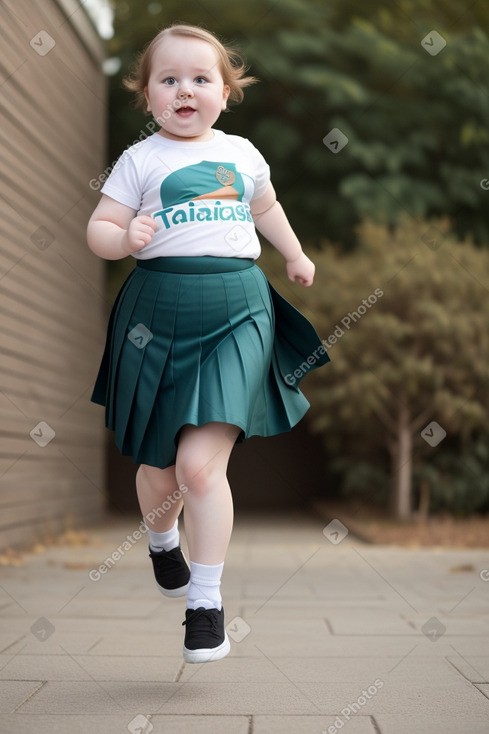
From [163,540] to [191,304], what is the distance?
2.45 feet

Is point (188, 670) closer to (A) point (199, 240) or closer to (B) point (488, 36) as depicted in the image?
(A) point (199, 240)

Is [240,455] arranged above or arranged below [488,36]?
below

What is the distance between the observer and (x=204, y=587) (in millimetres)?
2537

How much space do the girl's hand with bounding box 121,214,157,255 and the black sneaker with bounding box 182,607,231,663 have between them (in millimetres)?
970

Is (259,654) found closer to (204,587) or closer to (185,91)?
(204,587)

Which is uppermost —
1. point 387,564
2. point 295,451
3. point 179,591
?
point 179,591

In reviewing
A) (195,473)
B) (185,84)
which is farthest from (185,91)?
(195,473)

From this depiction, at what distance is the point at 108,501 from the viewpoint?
13.2 meters

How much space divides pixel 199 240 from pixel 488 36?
A: 35.2 feet

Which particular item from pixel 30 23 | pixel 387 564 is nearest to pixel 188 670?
pixel 387 564

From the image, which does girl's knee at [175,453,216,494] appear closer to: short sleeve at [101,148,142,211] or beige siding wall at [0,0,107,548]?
short sleeve at [101,148,142,211]

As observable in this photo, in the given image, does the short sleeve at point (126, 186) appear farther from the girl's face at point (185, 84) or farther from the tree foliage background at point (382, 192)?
the tree foliage background at point (382, 192)

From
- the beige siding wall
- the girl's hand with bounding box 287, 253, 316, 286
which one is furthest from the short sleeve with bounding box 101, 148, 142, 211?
the beige siding wall

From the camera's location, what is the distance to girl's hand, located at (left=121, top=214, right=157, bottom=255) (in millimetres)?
2396
